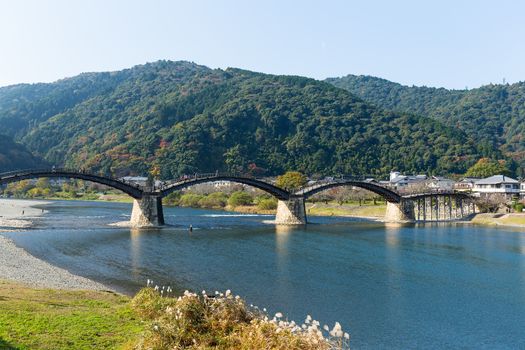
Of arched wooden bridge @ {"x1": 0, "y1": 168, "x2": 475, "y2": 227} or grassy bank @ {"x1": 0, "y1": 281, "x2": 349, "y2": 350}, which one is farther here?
arched wooden bridge @ {"x1": 0, "y1": 168, "x2": 475, "y2": 227}

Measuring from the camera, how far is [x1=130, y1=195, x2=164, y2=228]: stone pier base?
53.9m

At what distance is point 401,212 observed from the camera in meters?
70.6

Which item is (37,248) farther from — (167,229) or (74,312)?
(74,312)

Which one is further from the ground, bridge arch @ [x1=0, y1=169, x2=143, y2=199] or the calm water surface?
bridge arch @ [x1=0, y1=169, x2=143, y2=199]

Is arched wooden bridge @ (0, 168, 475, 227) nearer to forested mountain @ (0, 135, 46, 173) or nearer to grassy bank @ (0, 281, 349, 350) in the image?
grassy bank @ (0, 281, 349, 350)

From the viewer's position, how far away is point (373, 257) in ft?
123

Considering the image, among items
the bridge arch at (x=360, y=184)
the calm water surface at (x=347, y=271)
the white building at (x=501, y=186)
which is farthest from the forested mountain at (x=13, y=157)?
the white building at (x=501, y=186)

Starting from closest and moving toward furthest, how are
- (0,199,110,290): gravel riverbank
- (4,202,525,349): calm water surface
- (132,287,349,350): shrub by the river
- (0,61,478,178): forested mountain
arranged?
(132,287,349,350): shrub by the river < (4,202,525,349): calm water surface < (0,199,110,290): gravel riverbank < (0,61,478,178): forested mountain

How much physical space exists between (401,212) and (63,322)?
6198cm

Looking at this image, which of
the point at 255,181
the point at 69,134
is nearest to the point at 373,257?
the point at 255,181

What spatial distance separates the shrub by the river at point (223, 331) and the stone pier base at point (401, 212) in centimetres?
6024

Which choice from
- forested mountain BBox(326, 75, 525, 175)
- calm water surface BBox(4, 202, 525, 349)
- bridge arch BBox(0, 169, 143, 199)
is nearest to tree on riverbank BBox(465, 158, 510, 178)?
forested mountain BBox(326, 75, 525, 175)

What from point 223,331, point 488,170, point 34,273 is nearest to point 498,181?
point 488,170

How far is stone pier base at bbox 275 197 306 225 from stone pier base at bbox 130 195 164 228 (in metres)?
16.0
